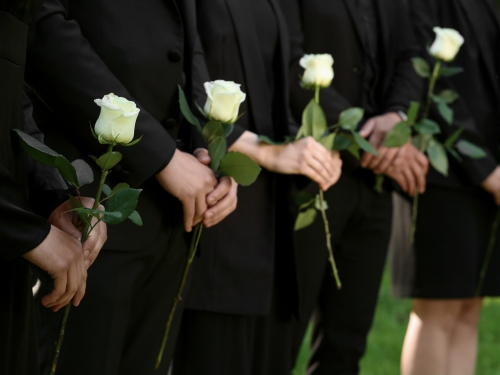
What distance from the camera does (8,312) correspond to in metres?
1.59

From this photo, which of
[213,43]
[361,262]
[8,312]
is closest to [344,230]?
[361,262]

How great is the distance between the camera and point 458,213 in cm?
354

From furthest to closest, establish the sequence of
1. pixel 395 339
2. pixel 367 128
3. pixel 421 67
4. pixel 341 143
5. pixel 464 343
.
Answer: pixel 395 339
pixel 464 343
pixel 421 67
pixel 367 128
pixel 341 143

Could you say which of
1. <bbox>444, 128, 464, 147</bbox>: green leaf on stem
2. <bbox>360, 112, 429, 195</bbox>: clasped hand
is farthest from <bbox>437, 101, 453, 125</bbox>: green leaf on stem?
<bbox>360, 112, 429, 195</bbox>: clasped hand

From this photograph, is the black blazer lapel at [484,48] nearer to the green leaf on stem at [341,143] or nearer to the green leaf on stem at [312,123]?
the green leaf on stem at [341,143]

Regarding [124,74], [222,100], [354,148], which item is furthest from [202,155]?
[354,148]

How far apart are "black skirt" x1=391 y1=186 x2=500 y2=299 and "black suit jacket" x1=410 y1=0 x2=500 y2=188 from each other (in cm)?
9

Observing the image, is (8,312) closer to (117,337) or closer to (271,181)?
(117,337)

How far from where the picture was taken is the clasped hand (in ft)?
10.2

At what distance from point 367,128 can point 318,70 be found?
484mm

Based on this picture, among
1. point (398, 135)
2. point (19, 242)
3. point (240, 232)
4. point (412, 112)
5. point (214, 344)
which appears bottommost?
point (214, 344)

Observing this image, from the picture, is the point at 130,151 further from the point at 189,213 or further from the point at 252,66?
the point at 252,66

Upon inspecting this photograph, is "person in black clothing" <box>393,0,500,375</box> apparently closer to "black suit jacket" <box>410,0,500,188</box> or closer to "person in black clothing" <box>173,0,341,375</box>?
"black suit jacket" <box>410,0,500,188</box>

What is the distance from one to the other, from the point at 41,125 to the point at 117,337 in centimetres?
55
